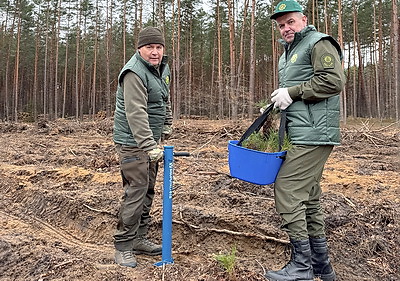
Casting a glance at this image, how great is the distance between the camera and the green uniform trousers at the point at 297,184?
2666 millimetres

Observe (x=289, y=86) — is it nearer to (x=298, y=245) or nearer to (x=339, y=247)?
(x=298, y=245)

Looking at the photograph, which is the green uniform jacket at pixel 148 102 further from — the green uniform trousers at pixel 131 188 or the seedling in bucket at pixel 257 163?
the seedling in bucket at pixel 257 163

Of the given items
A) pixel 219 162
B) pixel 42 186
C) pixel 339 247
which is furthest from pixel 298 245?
pixel 219 162

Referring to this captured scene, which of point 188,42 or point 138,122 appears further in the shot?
point 188,42

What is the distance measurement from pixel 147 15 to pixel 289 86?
2862 centimetres

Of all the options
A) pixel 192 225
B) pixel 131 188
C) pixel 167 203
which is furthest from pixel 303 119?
pixel 192 225

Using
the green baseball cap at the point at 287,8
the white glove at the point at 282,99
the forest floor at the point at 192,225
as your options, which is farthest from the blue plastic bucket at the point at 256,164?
the green baseball cap at the point at 287,8

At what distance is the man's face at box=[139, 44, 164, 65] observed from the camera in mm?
3094

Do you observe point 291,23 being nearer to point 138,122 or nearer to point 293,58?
point 293,58

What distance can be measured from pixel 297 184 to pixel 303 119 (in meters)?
0.49

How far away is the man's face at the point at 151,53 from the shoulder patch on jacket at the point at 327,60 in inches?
54.6

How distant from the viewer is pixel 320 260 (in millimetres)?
2912

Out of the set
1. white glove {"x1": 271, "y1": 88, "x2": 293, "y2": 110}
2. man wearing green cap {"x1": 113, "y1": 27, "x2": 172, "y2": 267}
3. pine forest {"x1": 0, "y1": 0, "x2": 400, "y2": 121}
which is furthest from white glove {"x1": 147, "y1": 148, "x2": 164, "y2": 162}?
pine forest {"x1": 0, "y1": 0, "x2": 400, "y2": 121}

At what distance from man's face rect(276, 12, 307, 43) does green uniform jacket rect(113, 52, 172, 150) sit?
3.72ft
